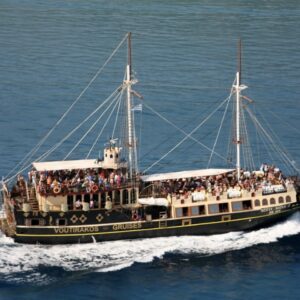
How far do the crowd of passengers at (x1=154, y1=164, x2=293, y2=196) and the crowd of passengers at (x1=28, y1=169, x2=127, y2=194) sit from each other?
4.53 metres

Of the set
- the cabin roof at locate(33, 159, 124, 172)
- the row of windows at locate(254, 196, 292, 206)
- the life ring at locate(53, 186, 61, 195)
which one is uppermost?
the cabin roof at locate(33, 159, 124, 172)

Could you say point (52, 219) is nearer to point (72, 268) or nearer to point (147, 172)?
point (72, 268)

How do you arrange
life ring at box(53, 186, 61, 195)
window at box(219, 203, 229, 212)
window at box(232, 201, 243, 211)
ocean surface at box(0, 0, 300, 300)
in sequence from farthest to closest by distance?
1. window at box(232, 201, 243, 211)
2. window at box(219, 203, 229, 212)
3. life ring at box(53, 186, 61, 195)
4. ocean surface at box(0, 0, 300, 300)

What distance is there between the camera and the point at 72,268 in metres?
82.9

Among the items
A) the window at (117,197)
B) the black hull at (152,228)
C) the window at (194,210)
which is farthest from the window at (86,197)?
the window at (194,210)

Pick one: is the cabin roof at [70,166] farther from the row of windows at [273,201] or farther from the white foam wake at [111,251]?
the row of windows at [273,201]

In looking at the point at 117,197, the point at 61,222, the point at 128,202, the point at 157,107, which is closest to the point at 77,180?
the point at 117,197

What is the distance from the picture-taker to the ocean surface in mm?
81000

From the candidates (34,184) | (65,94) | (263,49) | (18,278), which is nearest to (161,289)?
(18,278)

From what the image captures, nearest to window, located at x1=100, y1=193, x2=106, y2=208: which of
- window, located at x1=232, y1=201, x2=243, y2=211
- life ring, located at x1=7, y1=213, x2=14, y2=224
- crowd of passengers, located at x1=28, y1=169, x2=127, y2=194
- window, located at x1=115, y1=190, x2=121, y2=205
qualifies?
crowd of passengers, located at x1=28, y1=169, x2=127, y2=194

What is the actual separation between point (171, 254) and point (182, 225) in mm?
4267

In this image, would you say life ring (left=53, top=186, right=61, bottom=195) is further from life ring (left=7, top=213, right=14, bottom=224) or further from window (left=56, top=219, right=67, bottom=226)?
life ring (left=7, top=213, right=14, bottom=224)

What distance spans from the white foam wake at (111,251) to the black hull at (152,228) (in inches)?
22.9

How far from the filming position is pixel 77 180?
292 feet
